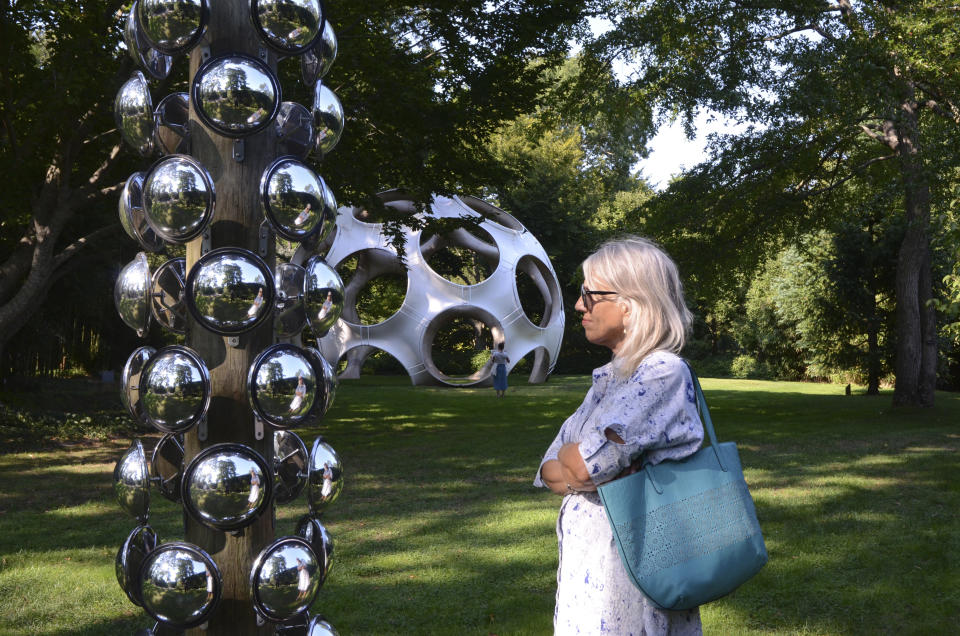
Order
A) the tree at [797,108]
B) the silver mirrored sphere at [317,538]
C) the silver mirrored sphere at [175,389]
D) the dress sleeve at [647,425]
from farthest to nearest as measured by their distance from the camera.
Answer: the tree at [797,108] → the silver mirrored sphere at [317,538] → the dress sleeve at [647,425] → the silver mirrored sphere at [175,389]

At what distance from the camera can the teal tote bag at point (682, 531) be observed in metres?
2.08

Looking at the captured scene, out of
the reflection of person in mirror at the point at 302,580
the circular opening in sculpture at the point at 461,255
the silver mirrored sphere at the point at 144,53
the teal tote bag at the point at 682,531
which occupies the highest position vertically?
the circular opening in sculpture at the point at 461,255

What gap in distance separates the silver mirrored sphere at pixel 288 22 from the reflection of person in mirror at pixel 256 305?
67 cm

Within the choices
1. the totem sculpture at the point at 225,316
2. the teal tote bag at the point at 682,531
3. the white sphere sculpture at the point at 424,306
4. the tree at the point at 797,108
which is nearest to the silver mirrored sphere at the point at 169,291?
the totem sculpture at the point at 225,316

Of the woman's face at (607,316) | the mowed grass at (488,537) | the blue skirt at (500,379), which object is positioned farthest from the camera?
the blue skirt at (500,379)

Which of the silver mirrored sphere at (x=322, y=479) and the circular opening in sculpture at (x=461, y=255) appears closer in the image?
the silver mirrored sphere at (x=322, y=479)

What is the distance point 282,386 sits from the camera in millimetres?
1960

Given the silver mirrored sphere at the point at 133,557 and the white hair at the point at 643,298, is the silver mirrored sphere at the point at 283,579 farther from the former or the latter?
the white hair at the point at 643,298

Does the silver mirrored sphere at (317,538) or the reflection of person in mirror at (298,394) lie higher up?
the reflection of person in mirror at (298,394)

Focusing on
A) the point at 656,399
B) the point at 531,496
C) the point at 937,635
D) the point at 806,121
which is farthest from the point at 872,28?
the point at 656,399

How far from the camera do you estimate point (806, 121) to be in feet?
50.7

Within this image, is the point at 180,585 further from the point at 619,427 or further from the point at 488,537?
the point at 488,537

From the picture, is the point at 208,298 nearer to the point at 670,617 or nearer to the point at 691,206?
the point at 670,617

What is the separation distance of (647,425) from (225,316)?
3.65 ft
